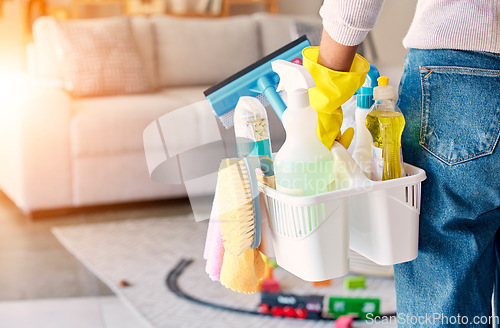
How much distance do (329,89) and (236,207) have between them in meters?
0.17

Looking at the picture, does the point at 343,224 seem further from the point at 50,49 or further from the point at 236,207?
the point at 50,49

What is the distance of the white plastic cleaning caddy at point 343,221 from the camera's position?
66 centimetres

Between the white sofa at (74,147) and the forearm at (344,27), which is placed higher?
the forearm at (344,27)

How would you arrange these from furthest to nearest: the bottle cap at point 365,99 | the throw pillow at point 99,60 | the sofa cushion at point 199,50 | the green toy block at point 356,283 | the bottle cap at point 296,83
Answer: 1. the sofa cushion at point 199,50
2. the throw pillow at point 99,60
3. the green toy block at point 356,283
4. the bottle cap at point 365,99
5. the bottle cap at point 296,83

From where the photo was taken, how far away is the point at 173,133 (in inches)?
31.5

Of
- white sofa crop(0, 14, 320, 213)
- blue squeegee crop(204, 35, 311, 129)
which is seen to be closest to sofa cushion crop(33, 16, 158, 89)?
white sofa crop(0, 14, 320, 213)

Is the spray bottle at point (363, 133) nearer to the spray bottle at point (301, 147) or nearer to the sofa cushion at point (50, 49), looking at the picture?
the spray bottle at point (301, 147)

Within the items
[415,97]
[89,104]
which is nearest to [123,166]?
[89,104]

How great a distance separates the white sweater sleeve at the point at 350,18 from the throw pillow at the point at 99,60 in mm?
2433

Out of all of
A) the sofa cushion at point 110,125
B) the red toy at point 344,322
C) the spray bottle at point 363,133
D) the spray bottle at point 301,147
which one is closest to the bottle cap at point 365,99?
the spray bottle at point 363,133

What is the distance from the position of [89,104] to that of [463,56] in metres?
2.33

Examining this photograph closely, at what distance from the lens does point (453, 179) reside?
70 centimetres

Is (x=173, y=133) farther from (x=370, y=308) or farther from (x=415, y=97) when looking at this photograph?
(x=370, y=308)

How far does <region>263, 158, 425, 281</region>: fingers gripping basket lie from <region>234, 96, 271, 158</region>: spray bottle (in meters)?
0.06
